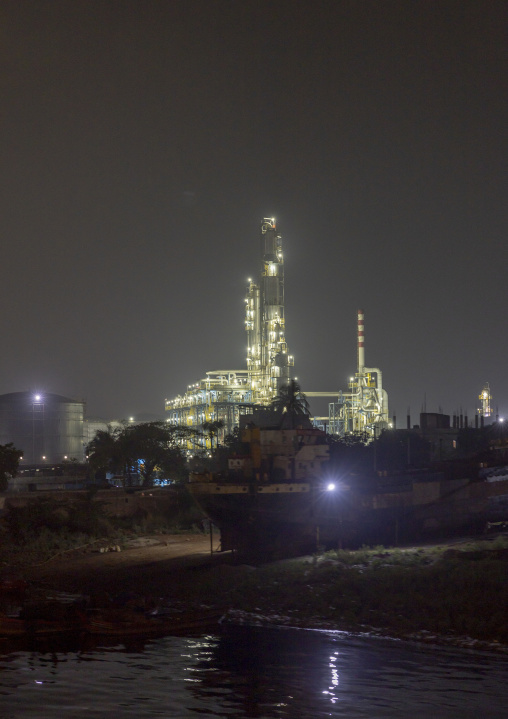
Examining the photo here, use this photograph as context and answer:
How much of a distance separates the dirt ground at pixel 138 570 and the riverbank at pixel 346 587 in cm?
6

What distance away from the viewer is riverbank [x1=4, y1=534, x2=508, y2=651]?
2514 cm

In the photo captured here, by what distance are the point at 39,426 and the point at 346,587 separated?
9648cm

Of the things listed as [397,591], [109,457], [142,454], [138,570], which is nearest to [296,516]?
Answer: [138,570]

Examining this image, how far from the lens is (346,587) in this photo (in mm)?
28656

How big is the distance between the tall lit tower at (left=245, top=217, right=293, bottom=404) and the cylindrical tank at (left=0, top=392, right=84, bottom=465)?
29.3m

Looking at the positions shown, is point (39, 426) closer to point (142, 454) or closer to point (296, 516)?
point (142, 454)

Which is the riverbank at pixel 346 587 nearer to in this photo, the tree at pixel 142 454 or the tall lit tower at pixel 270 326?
the tree at pixel 142 454

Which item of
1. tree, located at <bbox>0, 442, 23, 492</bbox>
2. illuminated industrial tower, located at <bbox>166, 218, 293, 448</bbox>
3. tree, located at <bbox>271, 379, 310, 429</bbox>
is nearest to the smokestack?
illuminated industrial tower, located at <bbox>166, 218, 293, 448</bbox>

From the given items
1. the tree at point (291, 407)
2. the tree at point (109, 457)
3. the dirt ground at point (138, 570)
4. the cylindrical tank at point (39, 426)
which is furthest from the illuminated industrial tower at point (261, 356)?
the dirt ground at point (138, 570)

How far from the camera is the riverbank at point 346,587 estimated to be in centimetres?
2514

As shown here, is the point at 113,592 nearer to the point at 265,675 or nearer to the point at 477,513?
the point at 265,675

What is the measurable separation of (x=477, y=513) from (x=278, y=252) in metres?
85.8

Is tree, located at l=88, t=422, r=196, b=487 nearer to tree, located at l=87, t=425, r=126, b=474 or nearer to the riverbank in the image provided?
tree, located at l=87, t=425, r=126, b=474

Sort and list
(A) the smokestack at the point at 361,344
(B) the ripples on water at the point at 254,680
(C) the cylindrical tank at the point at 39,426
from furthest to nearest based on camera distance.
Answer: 1. (A) the smokestack at the point at 361,344
2. (C) the cylindrical tank at the point at 39,426
3. (B) the ripples on water at the point at 254,680
